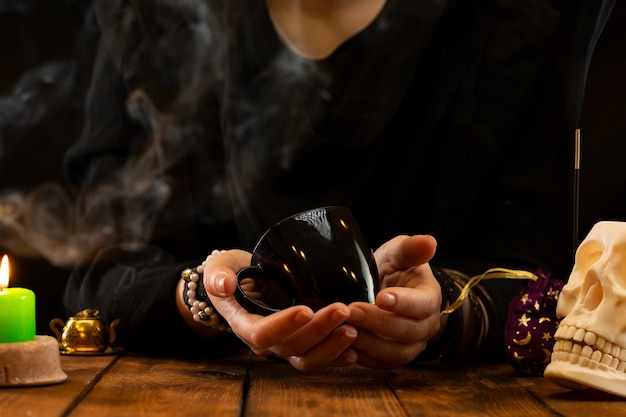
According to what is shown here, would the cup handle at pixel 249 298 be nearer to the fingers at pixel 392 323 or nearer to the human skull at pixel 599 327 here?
the fingers at pixel 392 323

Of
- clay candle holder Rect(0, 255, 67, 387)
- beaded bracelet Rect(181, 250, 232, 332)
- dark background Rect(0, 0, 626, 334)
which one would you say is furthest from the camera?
dark background Rect(0, 0, 626, 334)

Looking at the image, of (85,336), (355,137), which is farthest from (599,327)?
Result: (355,137)

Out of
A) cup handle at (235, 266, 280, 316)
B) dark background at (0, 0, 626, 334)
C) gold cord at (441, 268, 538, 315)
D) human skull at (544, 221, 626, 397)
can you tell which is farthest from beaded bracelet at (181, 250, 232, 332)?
dark background at (0, 0, 626, 334)

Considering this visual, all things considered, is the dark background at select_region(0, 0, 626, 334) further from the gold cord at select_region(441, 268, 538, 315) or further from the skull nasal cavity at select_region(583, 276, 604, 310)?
the skull nasal cavity at select_region(583, 276, 604, 310)

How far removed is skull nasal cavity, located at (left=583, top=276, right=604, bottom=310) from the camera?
88 cm

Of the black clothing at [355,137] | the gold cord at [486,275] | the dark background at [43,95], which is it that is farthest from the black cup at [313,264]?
the dark background at [43,95]

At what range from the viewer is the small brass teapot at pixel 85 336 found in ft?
3.86

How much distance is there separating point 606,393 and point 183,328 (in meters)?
0.60

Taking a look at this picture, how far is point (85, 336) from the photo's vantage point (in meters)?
1.18

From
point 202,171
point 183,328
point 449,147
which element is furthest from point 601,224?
point 202,171

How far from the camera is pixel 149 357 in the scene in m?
1.18

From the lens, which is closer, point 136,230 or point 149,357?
point 149,357

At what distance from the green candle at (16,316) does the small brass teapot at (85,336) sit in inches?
10.4

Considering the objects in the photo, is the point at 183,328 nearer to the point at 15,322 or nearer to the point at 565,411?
the point at 15,322
